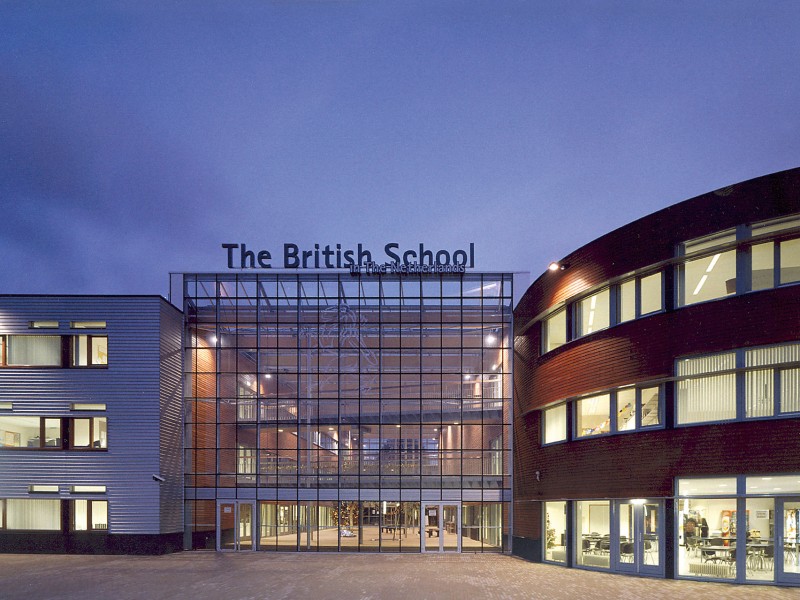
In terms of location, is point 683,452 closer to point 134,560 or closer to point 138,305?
point 134,560

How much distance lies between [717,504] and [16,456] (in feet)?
88.0

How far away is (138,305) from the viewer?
32.1 metres

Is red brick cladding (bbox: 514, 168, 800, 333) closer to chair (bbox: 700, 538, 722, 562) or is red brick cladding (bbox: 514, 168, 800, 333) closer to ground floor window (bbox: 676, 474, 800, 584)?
ground floor window (bbox: 676, 474, 800, 584)

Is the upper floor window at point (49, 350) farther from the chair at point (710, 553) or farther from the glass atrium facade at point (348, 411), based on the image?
the chair at point (710, 553)

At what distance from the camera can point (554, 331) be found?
94.0 feet

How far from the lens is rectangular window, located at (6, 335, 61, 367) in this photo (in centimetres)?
3206

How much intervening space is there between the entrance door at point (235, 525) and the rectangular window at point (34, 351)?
31.2 feet

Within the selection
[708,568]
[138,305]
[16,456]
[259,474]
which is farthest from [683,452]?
[16,456]

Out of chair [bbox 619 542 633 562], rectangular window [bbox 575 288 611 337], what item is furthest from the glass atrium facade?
chair [bbox 619 542 633 562]

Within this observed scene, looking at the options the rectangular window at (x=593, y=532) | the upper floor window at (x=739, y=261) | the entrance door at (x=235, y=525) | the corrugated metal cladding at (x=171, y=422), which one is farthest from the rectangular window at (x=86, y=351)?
the upper floor window at (x=739, y=261)

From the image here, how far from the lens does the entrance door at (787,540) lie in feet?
62.6

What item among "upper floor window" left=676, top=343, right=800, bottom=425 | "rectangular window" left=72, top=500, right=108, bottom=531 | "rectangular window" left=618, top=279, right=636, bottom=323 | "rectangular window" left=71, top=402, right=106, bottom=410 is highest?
"rectangular window" left=618, top=279, right=636, bottom=323

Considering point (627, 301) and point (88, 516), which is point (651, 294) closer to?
point (627, 301)

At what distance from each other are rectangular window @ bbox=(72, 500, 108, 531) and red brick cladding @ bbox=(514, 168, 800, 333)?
65.3 feet
